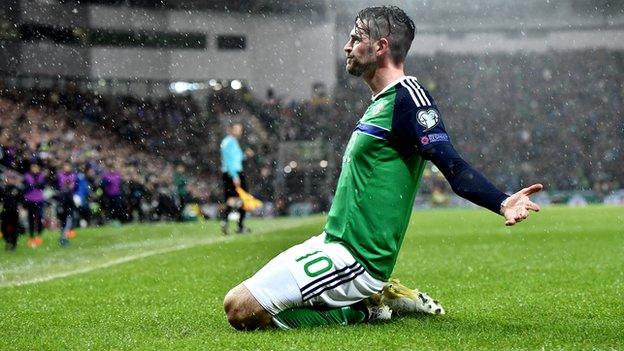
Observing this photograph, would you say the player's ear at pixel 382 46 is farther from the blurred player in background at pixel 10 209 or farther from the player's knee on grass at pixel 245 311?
the blurred player in background at pixel 10 209

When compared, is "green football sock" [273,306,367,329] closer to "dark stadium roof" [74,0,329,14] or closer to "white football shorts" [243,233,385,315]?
"white football shorts" [243,233,385,315]

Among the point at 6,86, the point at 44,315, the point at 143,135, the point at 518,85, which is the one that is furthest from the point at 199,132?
the point at 44,315

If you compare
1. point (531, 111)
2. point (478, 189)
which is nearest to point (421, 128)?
point (478, 189)

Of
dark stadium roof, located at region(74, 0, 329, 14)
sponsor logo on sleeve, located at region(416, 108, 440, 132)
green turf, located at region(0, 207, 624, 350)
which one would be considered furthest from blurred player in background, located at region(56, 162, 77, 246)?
dark stadium roof, located at region(74, 0, 329, 14)

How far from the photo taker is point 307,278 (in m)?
5.18

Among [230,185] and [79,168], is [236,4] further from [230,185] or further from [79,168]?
[230,185]

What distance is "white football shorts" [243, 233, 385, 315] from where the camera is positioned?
5.18 metres

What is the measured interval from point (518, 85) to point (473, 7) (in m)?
6.61

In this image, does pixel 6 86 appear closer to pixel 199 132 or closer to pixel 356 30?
pixel 199 132

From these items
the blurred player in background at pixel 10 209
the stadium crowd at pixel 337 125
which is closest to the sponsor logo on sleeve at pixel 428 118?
the blurred player in background at pixel 10 209

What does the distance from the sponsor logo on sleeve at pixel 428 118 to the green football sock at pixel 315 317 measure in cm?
116

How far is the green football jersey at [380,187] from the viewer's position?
5207 mm

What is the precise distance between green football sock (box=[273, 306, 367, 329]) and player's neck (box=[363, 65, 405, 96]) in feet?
4.08

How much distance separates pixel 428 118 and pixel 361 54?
2.02ft
